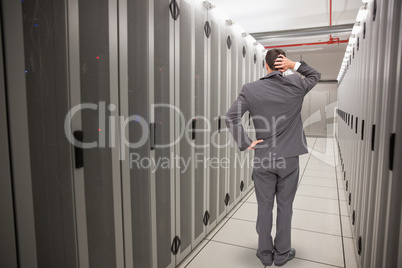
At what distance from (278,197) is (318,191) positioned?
2.34 meters

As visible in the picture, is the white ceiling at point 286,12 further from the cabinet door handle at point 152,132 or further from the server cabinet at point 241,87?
the cabinet door handle at point 152,132

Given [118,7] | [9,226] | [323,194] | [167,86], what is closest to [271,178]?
[167,86]

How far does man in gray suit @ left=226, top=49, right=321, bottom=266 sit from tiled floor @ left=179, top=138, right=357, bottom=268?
285mm

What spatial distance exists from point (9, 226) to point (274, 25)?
674cm

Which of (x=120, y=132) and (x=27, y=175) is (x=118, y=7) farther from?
(x=27, y=175)

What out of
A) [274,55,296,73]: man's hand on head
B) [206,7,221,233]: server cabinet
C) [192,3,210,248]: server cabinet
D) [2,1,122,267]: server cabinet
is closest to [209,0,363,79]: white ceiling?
[206,7,221,233]: server cabinet

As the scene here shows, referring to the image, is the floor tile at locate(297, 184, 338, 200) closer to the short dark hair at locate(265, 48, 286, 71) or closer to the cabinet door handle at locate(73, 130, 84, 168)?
the short dark hair at locate(265, 48, 286, 71)

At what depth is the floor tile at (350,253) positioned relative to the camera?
7.14 ft

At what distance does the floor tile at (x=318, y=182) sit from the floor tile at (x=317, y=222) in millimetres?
1340

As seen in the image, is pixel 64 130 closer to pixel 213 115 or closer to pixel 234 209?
pixel 213 115

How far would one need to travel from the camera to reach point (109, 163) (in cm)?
138

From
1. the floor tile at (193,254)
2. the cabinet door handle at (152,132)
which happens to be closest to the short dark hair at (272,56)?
the cabinet door handle at (152,132)

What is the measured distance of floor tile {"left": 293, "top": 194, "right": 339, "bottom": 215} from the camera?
3.37 metres

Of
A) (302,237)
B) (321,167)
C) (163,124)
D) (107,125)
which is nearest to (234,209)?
(302,237)
